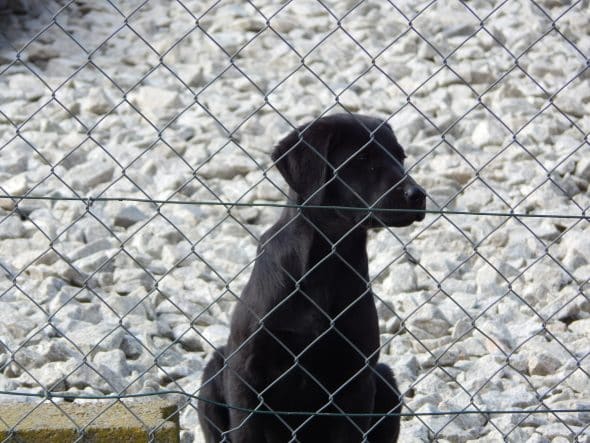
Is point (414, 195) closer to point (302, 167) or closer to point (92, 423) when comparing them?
point (302, 167)

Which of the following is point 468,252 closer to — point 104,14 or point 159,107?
point 159,107

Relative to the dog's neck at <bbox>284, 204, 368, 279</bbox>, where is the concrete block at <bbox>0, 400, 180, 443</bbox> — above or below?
above

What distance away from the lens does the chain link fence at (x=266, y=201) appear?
3.54 m

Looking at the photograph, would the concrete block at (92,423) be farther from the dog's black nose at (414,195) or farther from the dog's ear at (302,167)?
the dog's black nose at (414,195)

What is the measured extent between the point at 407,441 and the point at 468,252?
5.79ft

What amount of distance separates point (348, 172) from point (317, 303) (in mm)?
412

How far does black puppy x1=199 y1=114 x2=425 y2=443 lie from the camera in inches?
131

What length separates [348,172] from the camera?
345cm

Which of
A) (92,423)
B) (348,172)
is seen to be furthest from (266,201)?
(92,423)

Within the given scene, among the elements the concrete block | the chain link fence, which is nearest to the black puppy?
the chain link fence

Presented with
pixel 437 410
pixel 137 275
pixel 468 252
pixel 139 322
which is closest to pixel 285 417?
pixel 437 410

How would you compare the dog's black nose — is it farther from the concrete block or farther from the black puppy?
the concrete block

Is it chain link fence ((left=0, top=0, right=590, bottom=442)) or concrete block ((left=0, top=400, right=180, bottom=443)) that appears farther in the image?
chain link fence ((left=0, top=0, right=590, bottom=442))

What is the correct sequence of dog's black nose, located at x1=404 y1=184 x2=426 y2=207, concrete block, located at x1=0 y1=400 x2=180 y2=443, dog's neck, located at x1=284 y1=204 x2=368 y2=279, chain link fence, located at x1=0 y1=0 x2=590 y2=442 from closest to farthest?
concrete block, located at x1=0 y1=400 x2=180 y2=443
dog's black nose, located at x1=404 y1=184 x2=426 y2=207
dog's neck, located at x1=284 y1=204 x2=368 y2=279
chain link fence, located at x1=0 y1=0 x2=590 y2=442
